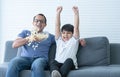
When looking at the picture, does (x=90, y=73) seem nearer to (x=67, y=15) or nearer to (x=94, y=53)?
(x=94, y=53)

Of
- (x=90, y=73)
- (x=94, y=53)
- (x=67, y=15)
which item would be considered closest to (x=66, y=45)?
(x=94, y=53)

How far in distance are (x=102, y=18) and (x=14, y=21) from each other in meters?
1.33

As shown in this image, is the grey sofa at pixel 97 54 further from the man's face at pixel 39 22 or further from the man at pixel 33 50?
the man's face at pixel 39 22

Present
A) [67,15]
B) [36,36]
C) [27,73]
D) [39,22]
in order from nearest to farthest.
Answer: [27,73]
[36,36]
[39,22]
[67,15]

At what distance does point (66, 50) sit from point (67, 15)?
0.83m

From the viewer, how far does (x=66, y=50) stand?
10.3 ft

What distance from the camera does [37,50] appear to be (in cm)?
322

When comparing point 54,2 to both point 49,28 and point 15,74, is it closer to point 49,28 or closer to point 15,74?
point 49,28

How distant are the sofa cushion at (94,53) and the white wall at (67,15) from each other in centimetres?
48

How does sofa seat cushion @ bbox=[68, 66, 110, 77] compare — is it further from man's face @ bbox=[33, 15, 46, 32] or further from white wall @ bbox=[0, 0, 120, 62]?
white wall @ bbox=[0, 0, 120, 62]

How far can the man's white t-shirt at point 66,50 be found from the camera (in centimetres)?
311

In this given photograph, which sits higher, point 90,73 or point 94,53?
point 94,53

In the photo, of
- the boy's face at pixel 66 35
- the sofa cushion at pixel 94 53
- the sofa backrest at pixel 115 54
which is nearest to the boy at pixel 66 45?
the boy's face at pixel 66 35

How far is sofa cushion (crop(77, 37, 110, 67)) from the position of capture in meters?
3.20
